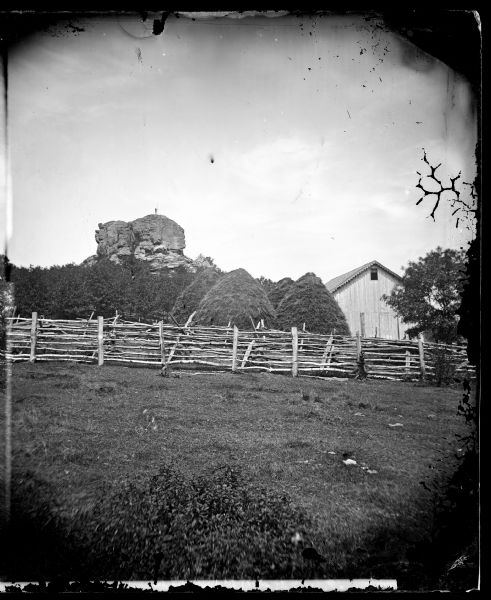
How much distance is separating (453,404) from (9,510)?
246 inches

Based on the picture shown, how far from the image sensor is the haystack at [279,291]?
1560 cm

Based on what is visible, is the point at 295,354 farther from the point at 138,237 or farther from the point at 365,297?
the point at 365,297

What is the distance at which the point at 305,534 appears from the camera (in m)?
2.13

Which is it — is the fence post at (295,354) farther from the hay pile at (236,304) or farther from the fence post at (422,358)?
the hay pile at (236,304)

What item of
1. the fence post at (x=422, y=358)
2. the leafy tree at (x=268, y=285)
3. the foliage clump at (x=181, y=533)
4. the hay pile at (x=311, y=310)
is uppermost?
the leafy tree at (x=268, y=285)

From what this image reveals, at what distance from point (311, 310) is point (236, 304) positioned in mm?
3106

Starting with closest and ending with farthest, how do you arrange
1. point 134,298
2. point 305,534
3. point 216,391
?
point 305,534 < point 216,391 < point 134,298

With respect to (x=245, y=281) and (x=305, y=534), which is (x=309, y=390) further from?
(x=245, y=281)

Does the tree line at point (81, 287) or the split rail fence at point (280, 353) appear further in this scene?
the split rail fence at point (280, 353)

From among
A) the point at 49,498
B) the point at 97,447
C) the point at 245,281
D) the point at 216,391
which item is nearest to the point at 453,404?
the point at 216,391

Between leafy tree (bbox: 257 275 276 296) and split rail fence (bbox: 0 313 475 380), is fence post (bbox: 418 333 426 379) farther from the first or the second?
leafy tree (bbox: 257 275 276 296)

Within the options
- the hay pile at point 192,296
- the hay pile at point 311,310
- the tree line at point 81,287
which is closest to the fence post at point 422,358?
the hay pile at point 311,310

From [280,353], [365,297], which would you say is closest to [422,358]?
[280,353]

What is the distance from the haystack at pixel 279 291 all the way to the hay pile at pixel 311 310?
1.35 metres
